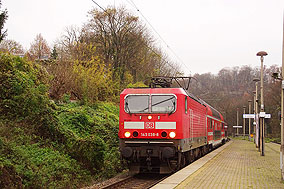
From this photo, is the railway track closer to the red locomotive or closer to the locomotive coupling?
the red locomotive

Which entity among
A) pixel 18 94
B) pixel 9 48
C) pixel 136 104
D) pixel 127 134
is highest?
pixel 9 48

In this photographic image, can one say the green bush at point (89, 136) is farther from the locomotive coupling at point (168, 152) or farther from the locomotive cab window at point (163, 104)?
the locomotive coupling at point (168, 152)

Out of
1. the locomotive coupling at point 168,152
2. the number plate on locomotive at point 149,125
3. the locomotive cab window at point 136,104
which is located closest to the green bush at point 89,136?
the locomotive cab window at point 136,104

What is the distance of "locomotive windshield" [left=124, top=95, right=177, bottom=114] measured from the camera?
13.1 metres

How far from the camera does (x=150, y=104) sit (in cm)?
1323

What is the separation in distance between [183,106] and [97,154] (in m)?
Answer: 4.05

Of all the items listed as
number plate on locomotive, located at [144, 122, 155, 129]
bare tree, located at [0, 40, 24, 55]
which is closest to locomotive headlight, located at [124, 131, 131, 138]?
number plate on locomotive, located at [144, 122, 155, 129]

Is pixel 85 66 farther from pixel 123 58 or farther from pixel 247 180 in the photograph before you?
pixel 247 180

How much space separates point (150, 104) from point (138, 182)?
283 centimetres

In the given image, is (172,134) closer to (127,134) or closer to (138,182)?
(127,134)

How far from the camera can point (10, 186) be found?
991 centimetres

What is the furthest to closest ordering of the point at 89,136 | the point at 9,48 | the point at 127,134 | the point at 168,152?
the point at 9,48 < the point at 89,136 < the point at 127,134 < the point at 168,152

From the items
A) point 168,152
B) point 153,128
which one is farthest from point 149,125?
point 168,152

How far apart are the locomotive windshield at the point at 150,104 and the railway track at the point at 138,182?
8.06 feet
